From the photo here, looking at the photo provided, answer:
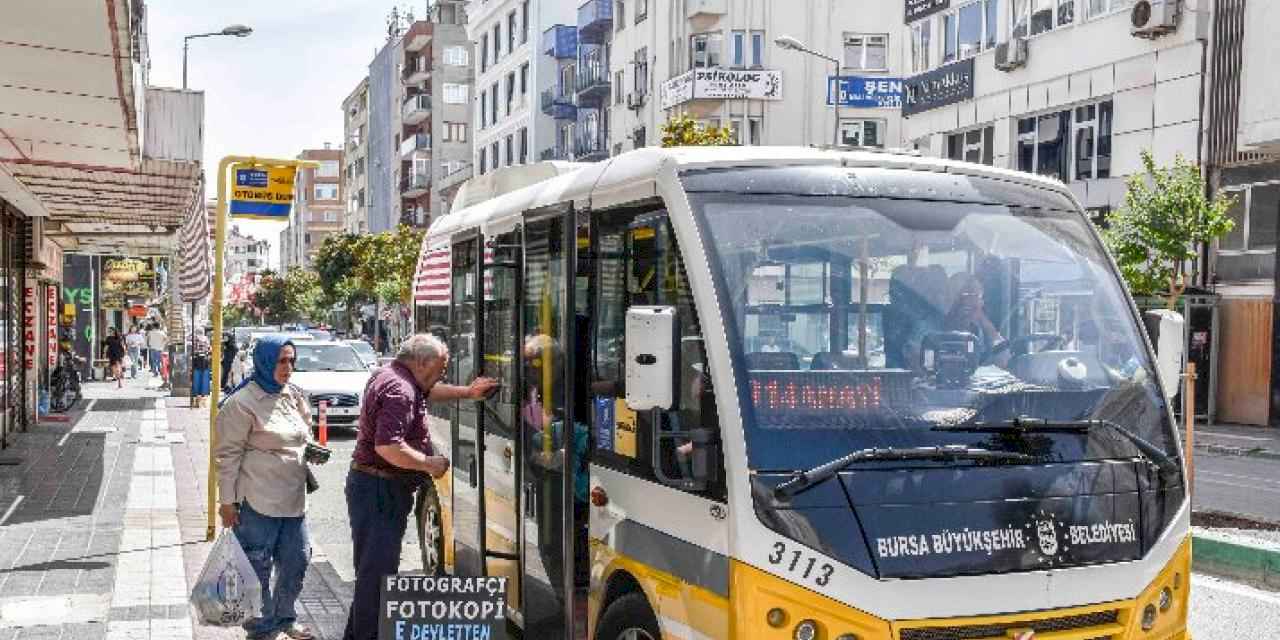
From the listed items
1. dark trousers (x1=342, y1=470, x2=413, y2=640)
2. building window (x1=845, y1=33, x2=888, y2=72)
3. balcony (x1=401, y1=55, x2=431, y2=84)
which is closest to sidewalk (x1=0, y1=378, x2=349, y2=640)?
dark trousers (x1=342, y1=470, x2=413, y2=640)

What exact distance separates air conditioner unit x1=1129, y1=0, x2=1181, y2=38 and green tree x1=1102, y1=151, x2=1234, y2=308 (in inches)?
135

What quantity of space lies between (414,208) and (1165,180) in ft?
Result: 224

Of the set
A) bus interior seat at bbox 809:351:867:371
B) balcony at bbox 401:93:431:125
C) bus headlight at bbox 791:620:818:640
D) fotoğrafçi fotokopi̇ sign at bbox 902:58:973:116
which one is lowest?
bus headlight at bbox 791:620:818:640

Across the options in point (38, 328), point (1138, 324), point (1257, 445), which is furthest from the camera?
point (38, 328)

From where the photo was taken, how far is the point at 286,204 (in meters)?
11.6

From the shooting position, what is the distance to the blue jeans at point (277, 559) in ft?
24.6

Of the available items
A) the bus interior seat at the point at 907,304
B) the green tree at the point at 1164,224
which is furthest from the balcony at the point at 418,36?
the bus interior seat at the point at 907,304

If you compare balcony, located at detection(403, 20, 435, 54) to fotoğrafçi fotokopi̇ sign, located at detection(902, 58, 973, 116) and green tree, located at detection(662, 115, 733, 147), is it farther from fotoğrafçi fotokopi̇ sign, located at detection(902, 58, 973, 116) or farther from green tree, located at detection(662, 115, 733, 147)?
green tree, located at detection(662, 115, 733, 147)

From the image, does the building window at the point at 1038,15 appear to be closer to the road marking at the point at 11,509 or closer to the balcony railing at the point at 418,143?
the road marking at the point at 11,509

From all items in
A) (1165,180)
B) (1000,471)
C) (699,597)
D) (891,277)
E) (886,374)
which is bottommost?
(699,597)

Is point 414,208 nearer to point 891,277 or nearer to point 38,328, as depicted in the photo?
point 38,328

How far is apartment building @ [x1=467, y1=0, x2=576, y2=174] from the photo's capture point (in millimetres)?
65812

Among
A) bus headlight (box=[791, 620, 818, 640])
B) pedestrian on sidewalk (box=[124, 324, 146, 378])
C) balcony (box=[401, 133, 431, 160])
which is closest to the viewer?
bus headlight (box=[791, 620, 818, 640])

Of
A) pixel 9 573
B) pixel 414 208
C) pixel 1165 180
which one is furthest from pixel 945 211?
pixel 414 208
